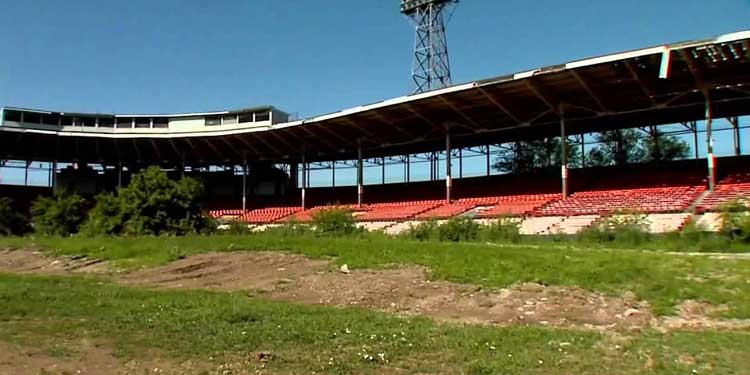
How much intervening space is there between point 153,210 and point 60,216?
1348 centimetres

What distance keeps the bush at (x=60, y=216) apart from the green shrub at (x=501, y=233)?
30971 millimetres

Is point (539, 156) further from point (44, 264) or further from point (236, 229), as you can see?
point (44, 264)

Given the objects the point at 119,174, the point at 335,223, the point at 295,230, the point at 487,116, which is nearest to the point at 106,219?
the point at 295,230

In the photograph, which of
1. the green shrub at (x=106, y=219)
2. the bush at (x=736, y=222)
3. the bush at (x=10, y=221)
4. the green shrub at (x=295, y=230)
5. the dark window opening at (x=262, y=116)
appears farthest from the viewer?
the dark window opening at (x=262, y=116)

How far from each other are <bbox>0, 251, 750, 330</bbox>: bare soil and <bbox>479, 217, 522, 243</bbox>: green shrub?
10.8 m

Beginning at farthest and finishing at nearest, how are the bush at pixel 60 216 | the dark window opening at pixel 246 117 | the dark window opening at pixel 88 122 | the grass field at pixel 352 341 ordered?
the dark window opening at pixel 88 122, the dark window opening at pixel 246 117, the bush at pixel 60 216, the grass field at pixel 352 341

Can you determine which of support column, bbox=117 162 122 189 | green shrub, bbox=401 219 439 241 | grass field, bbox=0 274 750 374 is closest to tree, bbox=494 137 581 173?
green shrub, bbox=401 219 439 241

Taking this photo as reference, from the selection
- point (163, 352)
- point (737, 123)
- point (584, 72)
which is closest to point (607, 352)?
point (163, 352)

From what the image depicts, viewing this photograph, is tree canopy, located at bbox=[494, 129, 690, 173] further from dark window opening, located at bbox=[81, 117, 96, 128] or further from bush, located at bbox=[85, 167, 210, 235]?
dark window opening, located at bbox=[81, 117, 96, 128]

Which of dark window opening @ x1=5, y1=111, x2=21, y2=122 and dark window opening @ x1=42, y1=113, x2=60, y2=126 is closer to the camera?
dark window opening @ x1=5, y1=111, x2=21, y2=122

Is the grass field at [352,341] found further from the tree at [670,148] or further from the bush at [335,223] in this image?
the tree at [670,148]

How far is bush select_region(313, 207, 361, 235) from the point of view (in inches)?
1286

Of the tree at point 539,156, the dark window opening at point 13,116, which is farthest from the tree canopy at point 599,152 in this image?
the dark window opening at point 13,116

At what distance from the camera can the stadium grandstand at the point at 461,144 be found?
34.8 meters
